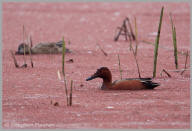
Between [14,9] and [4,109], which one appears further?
[14,9]

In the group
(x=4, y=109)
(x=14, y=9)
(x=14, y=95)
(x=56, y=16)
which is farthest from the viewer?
(x=14, y=9)

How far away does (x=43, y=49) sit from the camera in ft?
31.8

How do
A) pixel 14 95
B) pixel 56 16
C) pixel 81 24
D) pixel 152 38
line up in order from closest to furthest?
pixel 14 95
pixel 152 38
pixel 81 24
pixel 56 16

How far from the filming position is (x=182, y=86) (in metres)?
6.46

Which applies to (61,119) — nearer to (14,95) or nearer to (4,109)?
(4,109)

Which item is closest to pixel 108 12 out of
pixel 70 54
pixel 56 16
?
pixel 56 16

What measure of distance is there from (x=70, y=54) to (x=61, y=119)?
15.5 feet

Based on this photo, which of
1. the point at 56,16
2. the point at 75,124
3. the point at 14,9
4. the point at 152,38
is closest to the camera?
the point at 75,124

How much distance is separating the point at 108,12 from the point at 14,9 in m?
2.85

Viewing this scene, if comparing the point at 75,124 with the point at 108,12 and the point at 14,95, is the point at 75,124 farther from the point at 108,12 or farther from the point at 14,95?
the point at 108,12

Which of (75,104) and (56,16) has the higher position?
(56,16)

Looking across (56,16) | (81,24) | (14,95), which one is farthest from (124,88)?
(56,16)

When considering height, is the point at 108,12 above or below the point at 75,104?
above

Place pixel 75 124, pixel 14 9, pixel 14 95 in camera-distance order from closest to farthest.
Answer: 1. pixel 75 124
2. pixel 14 95
3. pixel 14 9
